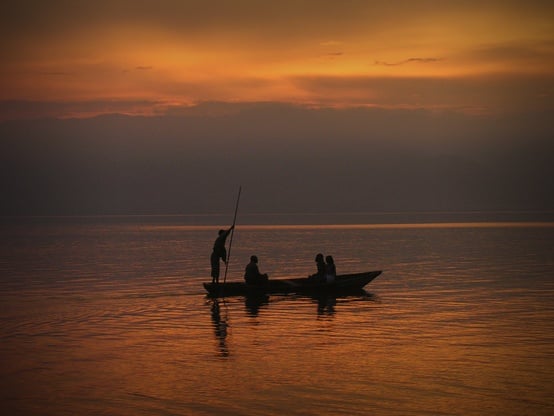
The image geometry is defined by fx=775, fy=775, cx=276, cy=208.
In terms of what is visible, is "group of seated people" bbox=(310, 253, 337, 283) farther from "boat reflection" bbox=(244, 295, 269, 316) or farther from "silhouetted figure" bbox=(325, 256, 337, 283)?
"boat reflection" bbox=(244, 295, 269, 316)

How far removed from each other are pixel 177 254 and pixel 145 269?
15.4 m

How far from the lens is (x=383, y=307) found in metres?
25.4

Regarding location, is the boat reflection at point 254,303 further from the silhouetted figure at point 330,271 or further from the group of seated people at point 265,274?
the silhouetted figure at point 330,271

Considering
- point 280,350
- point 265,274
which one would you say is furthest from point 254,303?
point 280,350

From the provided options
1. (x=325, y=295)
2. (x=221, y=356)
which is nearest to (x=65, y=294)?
(x=325, y=295)

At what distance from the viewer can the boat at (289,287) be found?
93.8 ft

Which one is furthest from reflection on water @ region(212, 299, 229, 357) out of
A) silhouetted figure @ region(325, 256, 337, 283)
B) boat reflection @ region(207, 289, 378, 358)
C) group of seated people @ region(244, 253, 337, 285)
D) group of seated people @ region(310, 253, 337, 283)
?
silhouetted figure @ region(325, 256, 337, 283)

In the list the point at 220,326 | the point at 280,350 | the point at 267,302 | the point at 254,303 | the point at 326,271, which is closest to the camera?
the point at 280,350

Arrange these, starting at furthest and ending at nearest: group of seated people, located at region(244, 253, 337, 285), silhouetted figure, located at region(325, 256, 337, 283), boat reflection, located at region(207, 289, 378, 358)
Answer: silhouetted figure, located at region(325, 256, 337, 283), group of seated people, located at region(244, 253, 337, 285), boat reflection, located at region(207, 289, 378, 358)

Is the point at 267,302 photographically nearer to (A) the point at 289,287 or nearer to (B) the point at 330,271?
(A) the point at 289,287

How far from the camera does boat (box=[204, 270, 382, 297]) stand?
28.6 meters

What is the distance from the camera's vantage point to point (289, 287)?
29312mm

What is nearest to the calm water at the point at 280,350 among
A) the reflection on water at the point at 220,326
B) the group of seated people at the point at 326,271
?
the reflection on water at the point at 220,326

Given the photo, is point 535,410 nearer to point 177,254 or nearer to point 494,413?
point 494,413
